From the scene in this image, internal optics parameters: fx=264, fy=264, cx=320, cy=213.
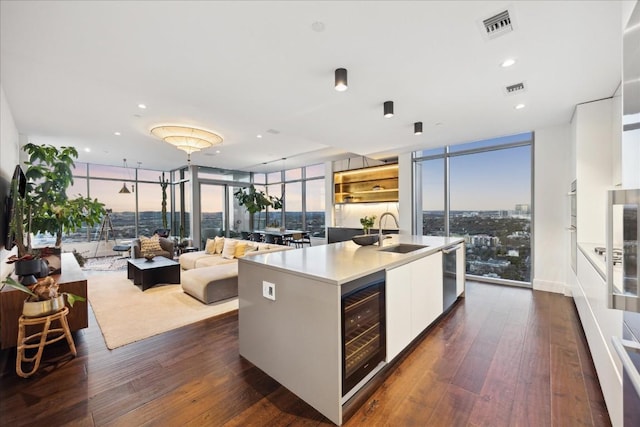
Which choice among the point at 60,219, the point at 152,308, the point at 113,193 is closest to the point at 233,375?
the point at 152,308

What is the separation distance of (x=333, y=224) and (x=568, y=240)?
5084 millimetres

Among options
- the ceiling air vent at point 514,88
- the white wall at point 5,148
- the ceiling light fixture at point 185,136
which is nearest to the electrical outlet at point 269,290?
the white wall at point 5,148

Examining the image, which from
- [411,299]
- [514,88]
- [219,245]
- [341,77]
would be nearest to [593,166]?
[514,88]

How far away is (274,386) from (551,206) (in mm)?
5067

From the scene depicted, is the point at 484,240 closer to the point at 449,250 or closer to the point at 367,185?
the point at 449,250

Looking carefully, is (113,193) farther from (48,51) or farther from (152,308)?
(48,51)

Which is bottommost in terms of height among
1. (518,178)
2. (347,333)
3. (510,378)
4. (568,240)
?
(510,378)

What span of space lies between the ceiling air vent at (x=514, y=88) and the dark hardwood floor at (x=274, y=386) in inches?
107

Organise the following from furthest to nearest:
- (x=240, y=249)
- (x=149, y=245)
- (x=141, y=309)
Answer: (x=149, y=245)
(x=240, y=249)
(x=141, y=309)

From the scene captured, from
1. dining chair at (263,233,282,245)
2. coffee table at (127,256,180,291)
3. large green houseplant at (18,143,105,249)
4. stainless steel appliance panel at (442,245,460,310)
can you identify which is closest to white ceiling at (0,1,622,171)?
large green houseplant at (18,143,105,249)

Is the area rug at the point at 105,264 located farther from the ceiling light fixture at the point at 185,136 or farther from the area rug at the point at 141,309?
the ceiling light fixture at the point at 185,136

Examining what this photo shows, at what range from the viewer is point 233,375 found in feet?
7.13

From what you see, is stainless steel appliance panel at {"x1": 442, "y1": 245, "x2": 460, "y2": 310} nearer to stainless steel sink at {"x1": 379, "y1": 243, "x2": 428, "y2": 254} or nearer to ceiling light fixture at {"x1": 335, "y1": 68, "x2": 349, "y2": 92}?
stainless steel sink at {"x1": 379, "y1": 243, "x2": 428, "y2": 254}

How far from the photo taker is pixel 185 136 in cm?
469
